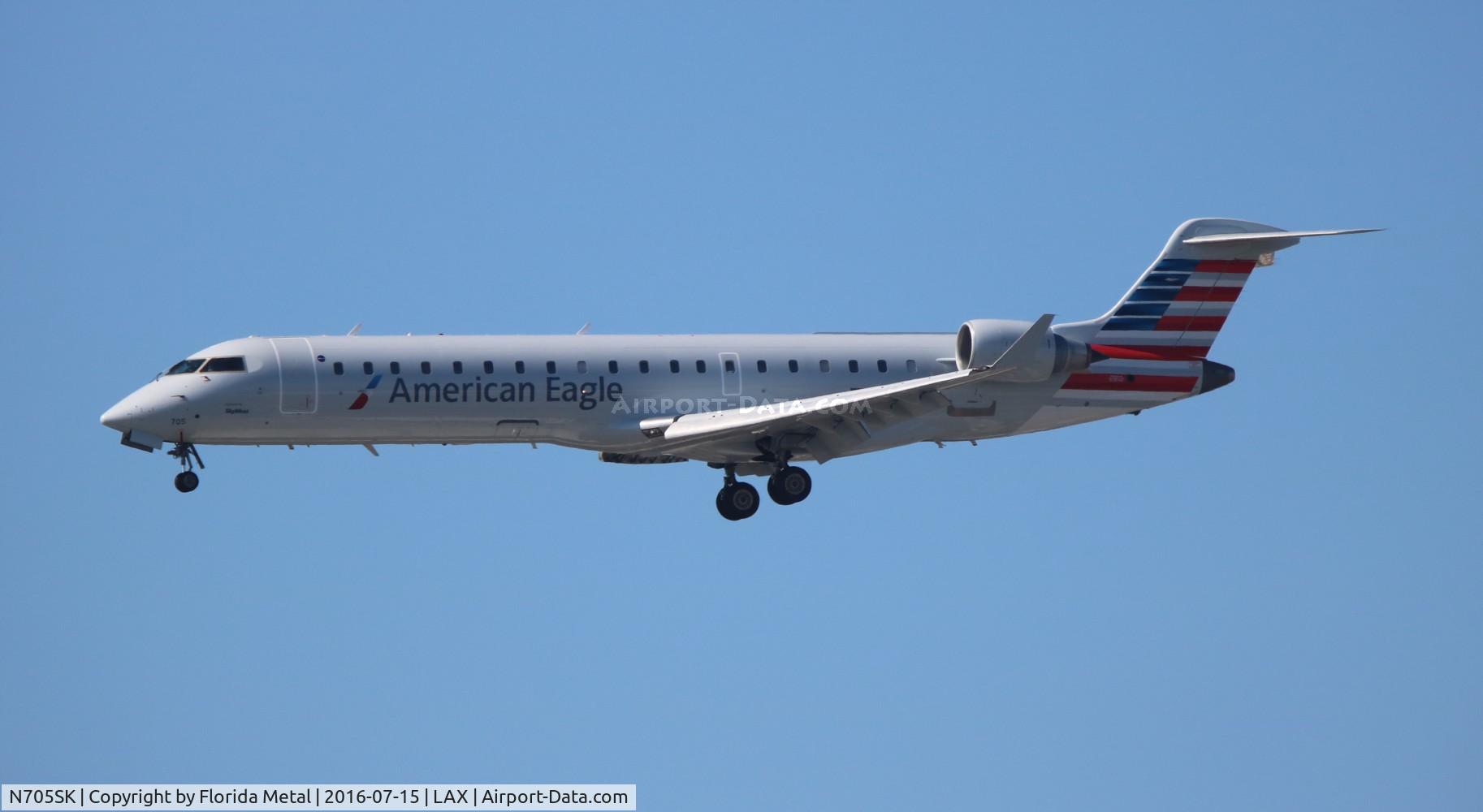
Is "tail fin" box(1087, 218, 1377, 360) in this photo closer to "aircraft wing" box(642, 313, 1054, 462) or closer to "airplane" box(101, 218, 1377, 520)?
"airplane" box(101, 218, 1377, 520)

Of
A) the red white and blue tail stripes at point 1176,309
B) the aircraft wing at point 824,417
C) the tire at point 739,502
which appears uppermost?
the red white and blue tail stripes at point 1176,309

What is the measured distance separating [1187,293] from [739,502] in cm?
1087

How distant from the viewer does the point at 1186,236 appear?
1797 inches

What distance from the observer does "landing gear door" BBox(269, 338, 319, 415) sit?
41438mm

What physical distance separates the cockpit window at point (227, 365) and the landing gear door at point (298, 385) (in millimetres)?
727

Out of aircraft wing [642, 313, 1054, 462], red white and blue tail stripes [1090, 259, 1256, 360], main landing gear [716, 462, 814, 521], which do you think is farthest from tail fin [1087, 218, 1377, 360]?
main landing gear [716, 462, 814, 521]

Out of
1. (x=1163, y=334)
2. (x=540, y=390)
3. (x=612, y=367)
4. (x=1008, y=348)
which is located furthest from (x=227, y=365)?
(x=1163, y=334)

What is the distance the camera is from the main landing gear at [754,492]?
144ft

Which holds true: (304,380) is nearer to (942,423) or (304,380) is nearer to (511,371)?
(511,371)

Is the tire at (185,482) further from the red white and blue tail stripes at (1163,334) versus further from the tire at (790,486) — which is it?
the red white and blue tail stripes at (1163,334)

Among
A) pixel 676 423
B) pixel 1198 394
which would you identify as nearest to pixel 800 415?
pixel 676 423

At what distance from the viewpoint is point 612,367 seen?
43.0 m

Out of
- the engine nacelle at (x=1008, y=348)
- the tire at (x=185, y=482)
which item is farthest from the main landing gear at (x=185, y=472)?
the engine nacelle at (x=1008, y=348)

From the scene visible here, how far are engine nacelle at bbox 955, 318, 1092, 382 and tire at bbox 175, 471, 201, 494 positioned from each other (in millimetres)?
15887
